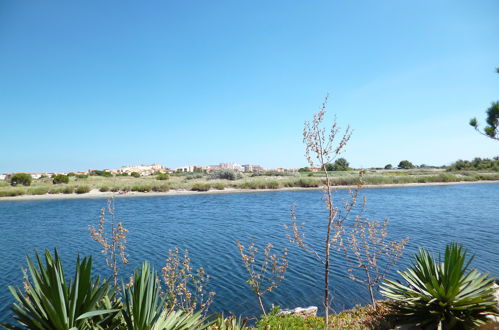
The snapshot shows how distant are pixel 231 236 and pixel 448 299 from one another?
10.6 m

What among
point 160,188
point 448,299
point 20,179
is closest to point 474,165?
point 160,188

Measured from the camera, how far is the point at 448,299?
12.8 ft

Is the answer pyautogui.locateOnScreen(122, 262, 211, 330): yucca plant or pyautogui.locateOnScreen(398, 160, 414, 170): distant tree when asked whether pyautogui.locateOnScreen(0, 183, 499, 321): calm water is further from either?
pyautogui.locateOnScreen(398, 160, 414, 170): distant tree

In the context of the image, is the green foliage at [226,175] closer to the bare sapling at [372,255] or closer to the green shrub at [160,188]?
the green shrub at [160,188]

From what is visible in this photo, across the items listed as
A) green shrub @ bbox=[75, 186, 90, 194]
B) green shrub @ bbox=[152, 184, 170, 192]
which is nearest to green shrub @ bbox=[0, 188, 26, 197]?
green shrub @ bbox=[75, 186, 90, 194]

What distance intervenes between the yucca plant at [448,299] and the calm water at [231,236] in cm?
276

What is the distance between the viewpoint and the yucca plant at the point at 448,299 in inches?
147

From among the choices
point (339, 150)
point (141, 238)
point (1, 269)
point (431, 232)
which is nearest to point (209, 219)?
point (141, 238)

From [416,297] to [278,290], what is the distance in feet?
13.2

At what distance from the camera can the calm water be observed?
7609mm

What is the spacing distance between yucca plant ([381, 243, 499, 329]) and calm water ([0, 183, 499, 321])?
276 centimetres

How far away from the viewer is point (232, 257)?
1052 centimetres

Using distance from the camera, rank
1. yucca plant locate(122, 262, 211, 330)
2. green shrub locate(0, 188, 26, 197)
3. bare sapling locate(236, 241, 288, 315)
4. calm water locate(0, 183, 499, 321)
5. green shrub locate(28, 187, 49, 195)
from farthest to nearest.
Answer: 1. green shrub locate(28, 187, 49, 195)
2. green shrub locate(0, 188, 26, 197)
3. calm water locate(0, 183, 499, 321)
4. bare sapling locate(236, 241, 288, 315)
5. yucca plant locate(122, 262, 211, 330)

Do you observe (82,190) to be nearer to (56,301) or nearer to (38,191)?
(38,191)
